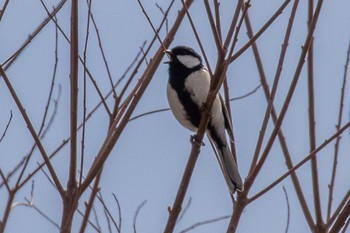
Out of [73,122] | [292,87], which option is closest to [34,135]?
[73,122]

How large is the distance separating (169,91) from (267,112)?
1.26 metres

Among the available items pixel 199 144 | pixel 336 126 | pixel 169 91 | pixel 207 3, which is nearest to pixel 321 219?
pixel 336 126

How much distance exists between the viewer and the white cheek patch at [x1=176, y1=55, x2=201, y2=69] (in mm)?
Answer: 3186

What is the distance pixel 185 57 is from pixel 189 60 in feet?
0.14

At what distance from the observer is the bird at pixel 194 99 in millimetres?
3006

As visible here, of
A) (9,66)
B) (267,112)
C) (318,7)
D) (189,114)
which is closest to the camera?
(318,7)

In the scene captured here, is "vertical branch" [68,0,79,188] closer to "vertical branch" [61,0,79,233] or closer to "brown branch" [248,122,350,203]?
"vertical branch" [61,0,79,233]

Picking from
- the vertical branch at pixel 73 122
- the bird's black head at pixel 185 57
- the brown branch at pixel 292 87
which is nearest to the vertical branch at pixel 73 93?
the vertical branch at pixel 73 122

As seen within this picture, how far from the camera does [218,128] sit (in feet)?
10.3

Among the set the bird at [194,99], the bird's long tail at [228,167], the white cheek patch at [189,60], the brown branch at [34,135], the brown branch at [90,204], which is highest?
the white cheek patch at [189,60]

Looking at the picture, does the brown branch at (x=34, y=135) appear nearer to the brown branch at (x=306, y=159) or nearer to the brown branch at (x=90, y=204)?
the brown branch at (x=90, y=204)

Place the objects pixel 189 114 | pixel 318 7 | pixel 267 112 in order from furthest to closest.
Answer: pixel 189 114 < pixel 267 112 < pixel 318 7

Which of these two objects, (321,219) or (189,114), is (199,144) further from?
(189,114)

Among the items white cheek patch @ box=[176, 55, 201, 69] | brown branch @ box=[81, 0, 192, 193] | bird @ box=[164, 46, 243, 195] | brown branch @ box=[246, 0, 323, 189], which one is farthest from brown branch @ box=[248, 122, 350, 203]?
white cheek patch @ box=[176, 55, 201, 69]
